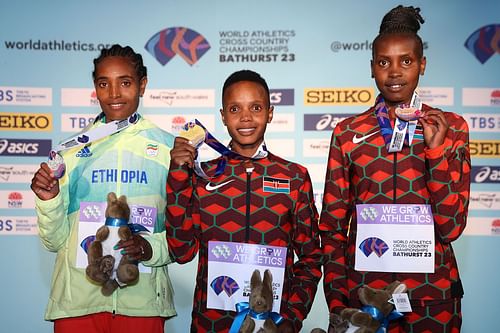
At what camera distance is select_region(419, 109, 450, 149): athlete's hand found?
89.8 inches

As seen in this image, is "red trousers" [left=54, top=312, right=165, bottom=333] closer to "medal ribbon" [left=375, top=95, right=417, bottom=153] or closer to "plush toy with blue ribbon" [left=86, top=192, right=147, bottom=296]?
"plush toy with blue ribbon" [left=86, top=192, right=147, bottom=296]

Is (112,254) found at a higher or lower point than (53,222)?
lower

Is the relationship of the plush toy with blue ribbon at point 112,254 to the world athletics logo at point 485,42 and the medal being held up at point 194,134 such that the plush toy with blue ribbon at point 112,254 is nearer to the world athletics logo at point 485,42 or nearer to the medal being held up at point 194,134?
the medal being held up at point 194,134

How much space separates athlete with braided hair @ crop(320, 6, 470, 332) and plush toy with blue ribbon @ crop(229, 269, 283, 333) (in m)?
0.30

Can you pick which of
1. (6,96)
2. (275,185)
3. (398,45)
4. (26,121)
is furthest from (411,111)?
(6,96)

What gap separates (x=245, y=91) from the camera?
8.61 feet

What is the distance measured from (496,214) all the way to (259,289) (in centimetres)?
280

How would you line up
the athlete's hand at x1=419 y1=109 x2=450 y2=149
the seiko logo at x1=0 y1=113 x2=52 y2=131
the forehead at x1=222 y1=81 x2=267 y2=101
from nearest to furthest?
1. the athlete's hand at x1=419 y1=109 x2=450 y2=149
2. the forehead at x1=222 y1=81 x2=267 y2=101
3. the seiko logo at x1=0 y1=113 x2=52 y2=131

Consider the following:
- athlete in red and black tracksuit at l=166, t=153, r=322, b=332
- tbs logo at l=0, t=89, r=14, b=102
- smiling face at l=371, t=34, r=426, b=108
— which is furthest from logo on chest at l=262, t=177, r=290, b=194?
tbs logo at l=0, t=89, r=14, b=102

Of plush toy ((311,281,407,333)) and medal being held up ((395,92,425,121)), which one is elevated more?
medal being held up ((395,92,425,121))

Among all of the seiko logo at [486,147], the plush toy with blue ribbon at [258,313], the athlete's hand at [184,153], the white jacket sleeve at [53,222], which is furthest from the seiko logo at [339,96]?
the plush toy with blue ribbon at [258,313]

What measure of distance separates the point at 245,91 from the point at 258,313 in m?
0.92

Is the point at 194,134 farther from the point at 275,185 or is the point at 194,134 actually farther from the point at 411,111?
the point at 411,111

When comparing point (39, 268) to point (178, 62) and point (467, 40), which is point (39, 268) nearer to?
point (178, 62)
